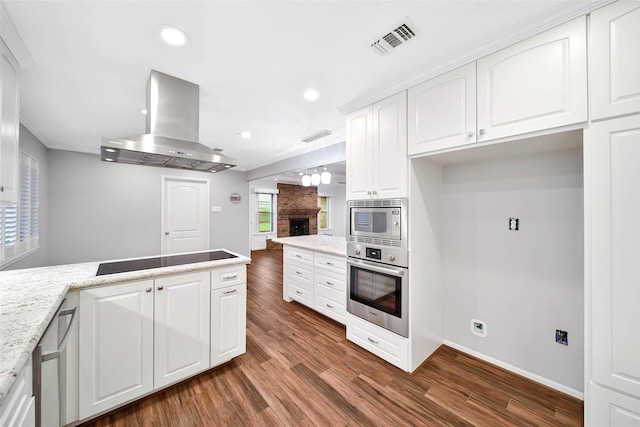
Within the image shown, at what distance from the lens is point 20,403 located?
0.79m

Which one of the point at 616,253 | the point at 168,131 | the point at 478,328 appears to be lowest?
the point at 478,328

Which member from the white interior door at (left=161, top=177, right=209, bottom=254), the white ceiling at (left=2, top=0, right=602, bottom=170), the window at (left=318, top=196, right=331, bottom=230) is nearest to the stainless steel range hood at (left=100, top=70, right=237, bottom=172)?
the white ceiling at (left=2, top=0, right=602, bottom=170)

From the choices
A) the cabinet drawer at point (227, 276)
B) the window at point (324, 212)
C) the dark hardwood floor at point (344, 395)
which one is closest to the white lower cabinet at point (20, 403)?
the dark hardwood floor at point (344, 395)

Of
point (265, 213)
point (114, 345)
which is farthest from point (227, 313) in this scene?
point (265, 213)

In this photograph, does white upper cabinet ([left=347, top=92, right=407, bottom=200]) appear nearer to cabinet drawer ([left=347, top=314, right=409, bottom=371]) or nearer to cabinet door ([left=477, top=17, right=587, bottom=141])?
cabinet door ([left=477, top=17, right=587, bottom=141])

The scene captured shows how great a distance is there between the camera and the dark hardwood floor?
1584 mm

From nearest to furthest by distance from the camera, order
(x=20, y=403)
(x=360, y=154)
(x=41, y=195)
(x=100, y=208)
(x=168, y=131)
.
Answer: (x=20, y=403) → (x=168, y=131) → (x=360, y=154) → (x=41, y=195) → (x=100, y=208)

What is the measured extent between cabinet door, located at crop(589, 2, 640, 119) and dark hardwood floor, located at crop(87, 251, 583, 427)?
6.29 feet

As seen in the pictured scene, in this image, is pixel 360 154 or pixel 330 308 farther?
pixel 330 308

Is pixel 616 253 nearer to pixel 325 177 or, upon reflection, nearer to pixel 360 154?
pixel 360 154

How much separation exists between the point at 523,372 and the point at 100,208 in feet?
20.0

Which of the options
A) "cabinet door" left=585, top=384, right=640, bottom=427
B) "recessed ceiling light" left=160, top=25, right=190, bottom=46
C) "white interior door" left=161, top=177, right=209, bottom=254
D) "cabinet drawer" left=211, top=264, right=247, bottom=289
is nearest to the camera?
"cabinet door" left=585, top=384, right=640, bottom=427

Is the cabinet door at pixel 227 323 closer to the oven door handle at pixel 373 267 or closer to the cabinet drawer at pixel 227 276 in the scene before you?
the cabinet drawer at pixel 227 276

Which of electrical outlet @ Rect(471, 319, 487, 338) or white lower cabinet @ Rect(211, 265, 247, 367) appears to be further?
electrical outlet @ Rect(471, 319, 487, 338)
